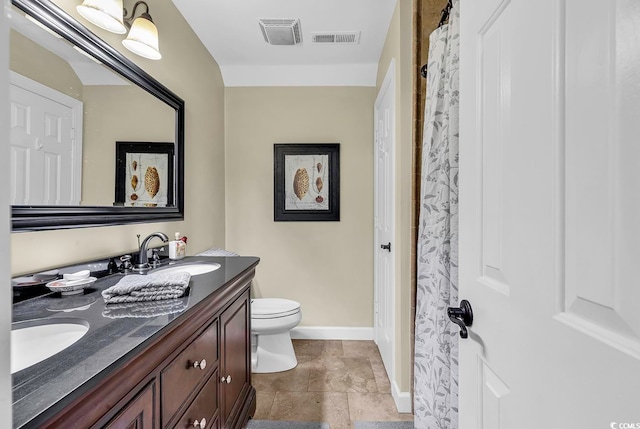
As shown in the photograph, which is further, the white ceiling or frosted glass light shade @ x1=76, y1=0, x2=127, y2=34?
the white ceiling

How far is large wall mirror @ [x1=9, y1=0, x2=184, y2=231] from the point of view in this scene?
1021 mm

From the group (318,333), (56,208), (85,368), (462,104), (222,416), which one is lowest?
(318,333)

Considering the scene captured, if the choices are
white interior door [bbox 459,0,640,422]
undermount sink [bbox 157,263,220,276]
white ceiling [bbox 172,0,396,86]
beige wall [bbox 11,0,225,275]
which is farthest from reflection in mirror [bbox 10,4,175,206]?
white interior door [bbox 459,0,640,422]

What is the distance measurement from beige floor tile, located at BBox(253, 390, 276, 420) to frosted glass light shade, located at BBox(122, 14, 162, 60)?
2092mm

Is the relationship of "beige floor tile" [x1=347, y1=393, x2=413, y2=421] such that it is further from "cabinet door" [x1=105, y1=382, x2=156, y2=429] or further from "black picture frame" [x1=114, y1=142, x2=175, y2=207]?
"black picture frame" [x1=114, y1=142, x2=175, y2=207]

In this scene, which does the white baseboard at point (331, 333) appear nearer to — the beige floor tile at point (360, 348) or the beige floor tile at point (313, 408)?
the beige floor tile at point (360, 348)

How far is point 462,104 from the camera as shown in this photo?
903 mm

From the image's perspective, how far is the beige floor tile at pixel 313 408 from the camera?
73.0 inches

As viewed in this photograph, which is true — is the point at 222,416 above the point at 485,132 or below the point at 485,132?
below

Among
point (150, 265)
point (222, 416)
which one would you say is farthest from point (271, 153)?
point (222, 416)

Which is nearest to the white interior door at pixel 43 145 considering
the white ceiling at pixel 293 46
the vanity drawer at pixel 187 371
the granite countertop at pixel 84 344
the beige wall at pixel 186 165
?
the beige wall at pixel 186 165

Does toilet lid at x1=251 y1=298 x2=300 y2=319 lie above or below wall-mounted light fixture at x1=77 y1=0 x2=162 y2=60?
below

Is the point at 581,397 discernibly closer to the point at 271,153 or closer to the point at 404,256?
the point at 404,256

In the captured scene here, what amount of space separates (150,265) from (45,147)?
74 cm
